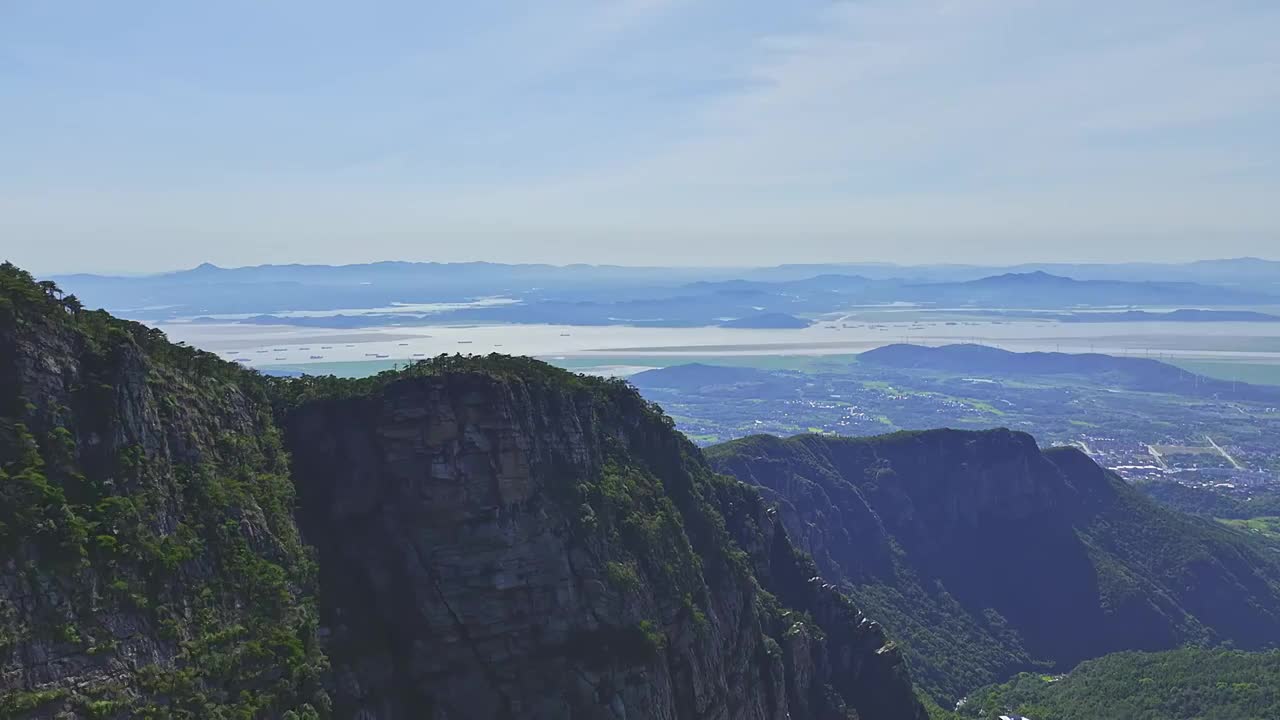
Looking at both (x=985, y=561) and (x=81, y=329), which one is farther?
(x=985, y=561)

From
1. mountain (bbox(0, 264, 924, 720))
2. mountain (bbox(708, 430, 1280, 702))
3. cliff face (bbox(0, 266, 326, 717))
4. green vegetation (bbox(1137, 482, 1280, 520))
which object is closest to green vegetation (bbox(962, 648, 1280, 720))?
mountain (bbox(708, 430, 1280, 702))

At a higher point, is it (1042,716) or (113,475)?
(113,475)

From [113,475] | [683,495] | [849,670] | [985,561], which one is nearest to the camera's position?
[113,475]

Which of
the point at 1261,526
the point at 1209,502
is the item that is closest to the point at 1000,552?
the point at 1261,526

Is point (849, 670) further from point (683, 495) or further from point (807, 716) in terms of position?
point (683, 495)

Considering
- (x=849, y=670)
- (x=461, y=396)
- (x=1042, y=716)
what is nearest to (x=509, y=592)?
(x=461, y=396)
